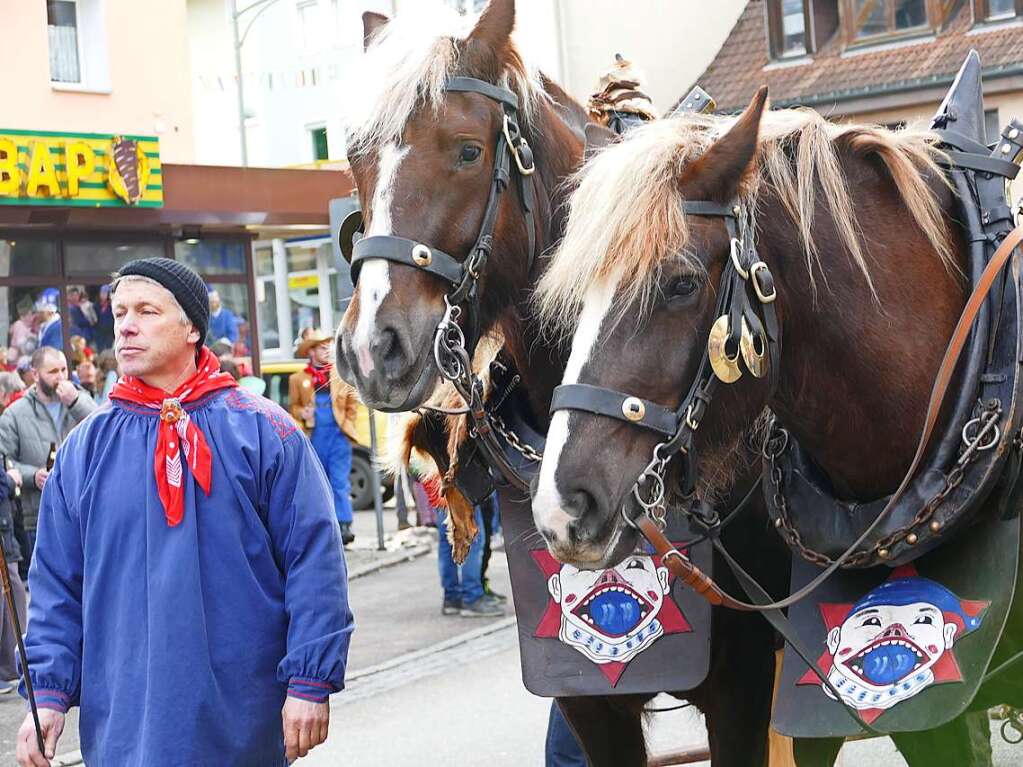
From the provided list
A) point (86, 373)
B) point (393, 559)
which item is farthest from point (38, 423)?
point (393, 559)

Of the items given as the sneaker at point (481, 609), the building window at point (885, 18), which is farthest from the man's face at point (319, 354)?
the building window at point (885, 18)

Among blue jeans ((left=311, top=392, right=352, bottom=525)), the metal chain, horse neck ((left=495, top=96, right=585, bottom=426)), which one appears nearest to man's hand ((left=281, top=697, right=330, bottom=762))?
horse neck ((left=495, top=96, right=585, bottom=426))

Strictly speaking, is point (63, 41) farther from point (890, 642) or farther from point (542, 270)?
point (890, 642)

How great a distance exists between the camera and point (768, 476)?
3.19 metres

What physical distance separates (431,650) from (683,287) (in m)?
6.10

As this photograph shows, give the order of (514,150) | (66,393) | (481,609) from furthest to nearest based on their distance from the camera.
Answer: (481,609) → (66,393) → (514,150)

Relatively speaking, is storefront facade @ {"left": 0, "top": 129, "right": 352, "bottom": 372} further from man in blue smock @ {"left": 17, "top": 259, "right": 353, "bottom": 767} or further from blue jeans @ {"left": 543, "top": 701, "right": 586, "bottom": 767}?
man in blue smock @ {"left": 17, "top": 259, "right": 353, "bottom": 767}

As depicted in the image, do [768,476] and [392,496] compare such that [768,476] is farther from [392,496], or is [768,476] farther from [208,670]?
[392,496]

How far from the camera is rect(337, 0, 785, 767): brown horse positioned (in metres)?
3.24

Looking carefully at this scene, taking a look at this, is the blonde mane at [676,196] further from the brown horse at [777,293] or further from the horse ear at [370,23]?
the horse ear at [370,23]

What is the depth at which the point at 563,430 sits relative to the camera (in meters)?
2.71

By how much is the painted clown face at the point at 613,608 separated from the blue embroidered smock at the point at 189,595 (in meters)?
0.54

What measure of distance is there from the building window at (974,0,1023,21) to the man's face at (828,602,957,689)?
16.8 meters

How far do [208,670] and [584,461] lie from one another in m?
1.23
